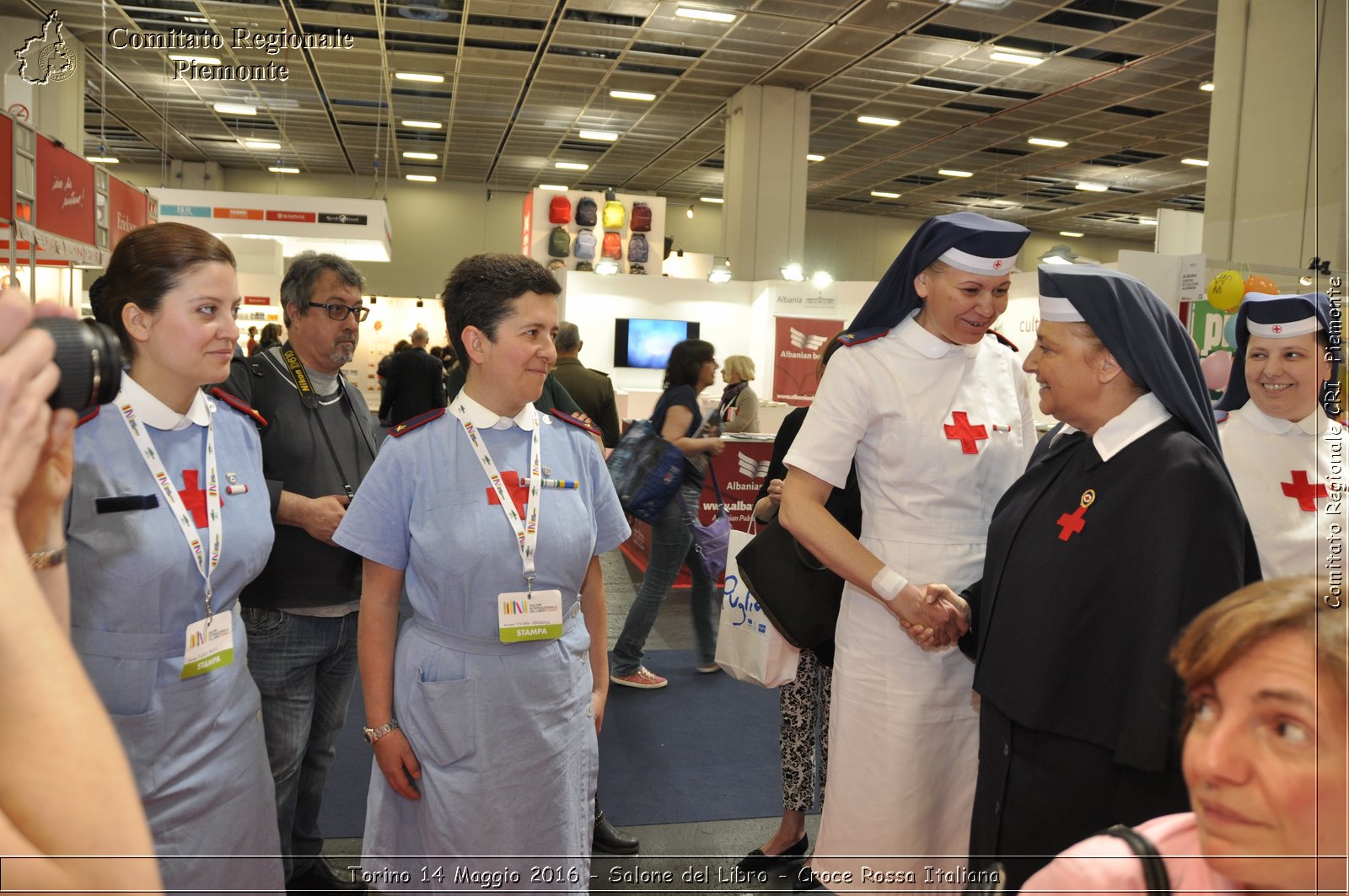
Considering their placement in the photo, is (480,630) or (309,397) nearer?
(480,630)

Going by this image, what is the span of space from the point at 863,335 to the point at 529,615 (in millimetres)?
997

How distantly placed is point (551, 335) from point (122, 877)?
62.3 inches

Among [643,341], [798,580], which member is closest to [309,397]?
[798,580]

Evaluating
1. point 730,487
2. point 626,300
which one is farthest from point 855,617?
point 626,300

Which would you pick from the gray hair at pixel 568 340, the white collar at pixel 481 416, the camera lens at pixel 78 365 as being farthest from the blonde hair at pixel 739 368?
the camera lens at pixel 78 365

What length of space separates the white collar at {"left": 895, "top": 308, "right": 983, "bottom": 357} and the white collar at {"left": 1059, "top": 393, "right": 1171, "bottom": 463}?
1.64ft

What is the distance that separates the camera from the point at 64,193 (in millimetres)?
6594

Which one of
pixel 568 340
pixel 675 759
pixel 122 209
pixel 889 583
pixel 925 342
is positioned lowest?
pixel 675 759

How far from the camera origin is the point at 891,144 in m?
15.5

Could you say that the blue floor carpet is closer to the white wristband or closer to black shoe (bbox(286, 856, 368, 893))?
black shoe (bbox(286, 856, 368, 893))

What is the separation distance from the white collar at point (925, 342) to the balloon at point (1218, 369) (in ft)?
11.6

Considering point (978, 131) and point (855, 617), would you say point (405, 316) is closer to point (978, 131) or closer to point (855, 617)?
point (978, 131)

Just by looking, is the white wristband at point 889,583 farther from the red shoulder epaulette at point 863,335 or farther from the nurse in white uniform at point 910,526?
the red shoulder epaulette at point 863,335

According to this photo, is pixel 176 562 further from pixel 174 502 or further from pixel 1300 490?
pixel 1300 490
